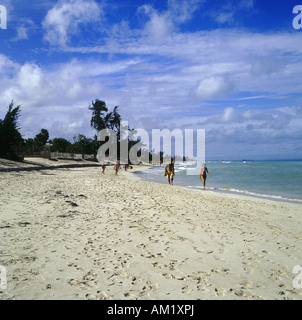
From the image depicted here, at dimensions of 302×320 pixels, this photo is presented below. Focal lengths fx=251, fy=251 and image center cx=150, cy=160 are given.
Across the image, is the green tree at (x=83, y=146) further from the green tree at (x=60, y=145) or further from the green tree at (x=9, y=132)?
the green tree at (x=9, y=132)

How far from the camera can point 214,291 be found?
11.1 ft

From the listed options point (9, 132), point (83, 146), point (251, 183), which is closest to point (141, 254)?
point (251, 183)

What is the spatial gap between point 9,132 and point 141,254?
105 feet

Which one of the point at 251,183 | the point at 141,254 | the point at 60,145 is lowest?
the point at 251,183

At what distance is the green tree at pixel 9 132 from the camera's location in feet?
97.6

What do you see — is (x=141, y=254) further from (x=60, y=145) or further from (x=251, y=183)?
(x=60, y=145)

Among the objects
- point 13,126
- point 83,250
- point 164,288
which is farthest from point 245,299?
point 13,126

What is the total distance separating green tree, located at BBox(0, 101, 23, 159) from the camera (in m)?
29.8

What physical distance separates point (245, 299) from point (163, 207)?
5496 millimetres

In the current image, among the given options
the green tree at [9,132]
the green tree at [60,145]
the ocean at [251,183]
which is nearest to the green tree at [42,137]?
the green tree at [60,145]

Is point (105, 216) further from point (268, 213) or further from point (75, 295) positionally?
point (268, 213)

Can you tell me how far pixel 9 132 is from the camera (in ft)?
101

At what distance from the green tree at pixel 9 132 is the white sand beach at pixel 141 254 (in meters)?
25.8

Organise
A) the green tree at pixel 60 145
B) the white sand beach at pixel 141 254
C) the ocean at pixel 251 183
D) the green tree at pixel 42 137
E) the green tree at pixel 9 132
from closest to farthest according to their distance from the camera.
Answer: the white sand beach at pixel 141 254 < the ocean at pixel 251 183 < the green tree at pixel 9 132 < the green tree at pixel 60 145 < the green tree at pixel 42 137
